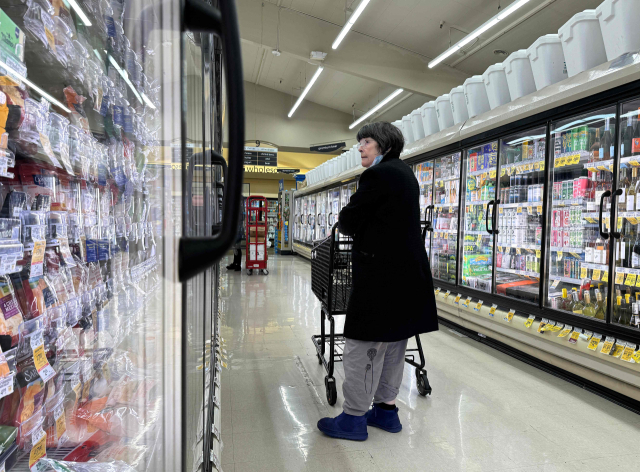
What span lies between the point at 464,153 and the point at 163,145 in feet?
13.8

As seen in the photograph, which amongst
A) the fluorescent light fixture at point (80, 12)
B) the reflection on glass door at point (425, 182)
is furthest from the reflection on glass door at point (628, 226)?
the fluorescent light fixture at point (80, 12)

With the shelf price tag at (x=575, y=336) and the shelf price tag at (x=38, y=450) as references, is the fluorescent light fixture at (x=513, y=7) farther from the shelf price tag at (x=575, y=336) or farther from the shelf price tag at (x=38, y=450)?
the shelf price tag at (x=38, y=450)

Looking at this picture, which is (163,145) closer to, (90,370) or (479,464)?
(90,370)

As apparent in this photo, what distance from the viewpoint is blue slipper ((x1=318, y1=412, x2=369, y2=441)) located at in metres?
2.15

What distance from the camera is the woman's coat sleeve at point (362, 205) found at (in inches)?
81.2

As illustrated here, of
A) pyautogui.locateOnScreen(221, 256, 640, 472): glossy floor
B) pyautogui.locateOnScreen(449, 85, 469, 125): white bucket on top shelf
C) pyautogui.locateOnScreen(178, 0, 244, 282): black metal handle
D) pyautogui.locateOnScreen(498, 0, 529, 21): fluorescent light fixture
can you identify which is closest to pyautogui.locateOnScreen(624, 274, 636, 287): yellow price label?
pyautogui.locateOnScreen(221, 256, 640, 472): glossy floor

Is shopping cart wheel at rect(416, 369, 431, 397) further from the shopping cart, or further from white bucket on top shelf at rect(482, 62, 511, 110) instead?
white bucket on top shelf at rect(482, 62, 511, 110)

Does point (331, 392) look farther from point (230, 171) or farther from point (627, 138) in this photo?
point (627, 138)

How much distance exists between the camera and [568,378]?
3.04 m

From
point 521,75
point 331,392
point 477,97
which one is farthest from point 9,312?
point 477,97

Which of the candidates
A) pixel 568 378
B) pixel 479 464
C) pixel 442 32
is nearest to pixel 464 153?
pixel 568 378

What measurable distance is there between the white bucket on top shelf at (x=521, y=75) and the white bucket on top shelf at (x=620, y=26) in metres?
0.76

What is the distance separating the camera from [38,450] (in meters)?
0.68

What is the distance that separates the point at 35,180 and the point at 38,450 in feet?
1.53
